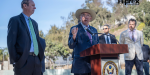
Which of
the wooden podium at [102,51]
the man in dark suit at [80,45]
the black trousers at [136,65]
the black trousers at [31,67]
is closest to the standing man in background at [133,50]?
the black trousers at [136,65]

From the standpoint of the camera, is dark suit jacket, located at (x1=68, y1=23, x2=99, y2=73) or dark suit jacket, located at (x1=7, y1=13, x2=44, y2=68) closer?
dark suit jacket, located at (x1=7, y1=13, x2=44, y2=68)

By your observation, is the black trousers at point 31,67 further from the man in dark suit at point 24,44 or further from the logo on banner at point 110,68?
the logo on banner at point 110,68

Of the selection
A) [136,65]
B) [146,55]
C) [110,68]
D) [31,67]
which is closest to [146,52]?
[146,55]

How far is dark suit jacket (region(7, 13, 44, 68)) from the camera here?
2.08 m

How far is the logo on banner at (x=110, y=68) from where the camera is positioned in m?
2.05

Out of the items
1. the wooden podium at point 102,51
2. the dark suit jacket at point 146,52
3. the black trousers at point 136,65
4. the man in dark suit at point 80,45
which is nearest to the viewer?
the wooden podium at point 102,51

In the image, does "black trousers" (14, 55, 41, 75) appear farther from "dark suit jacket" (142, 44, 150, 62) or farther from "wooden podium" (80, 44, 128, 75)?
"dark suit jacket" (142, 44, 150, 62)

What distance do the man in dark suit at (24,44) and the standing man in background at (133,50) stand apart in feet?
8.33

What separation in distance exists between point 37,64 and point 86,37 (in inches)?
39.4

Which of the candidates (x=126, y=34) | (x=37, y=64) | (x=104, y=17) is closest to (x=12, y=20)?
(x=37, y=64)

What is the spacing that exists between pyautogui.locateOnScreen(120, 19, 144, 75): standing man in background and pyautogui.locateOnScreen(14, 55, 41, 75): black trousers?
2.53 meters

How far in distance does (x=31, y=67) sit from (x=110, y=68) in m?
1.08

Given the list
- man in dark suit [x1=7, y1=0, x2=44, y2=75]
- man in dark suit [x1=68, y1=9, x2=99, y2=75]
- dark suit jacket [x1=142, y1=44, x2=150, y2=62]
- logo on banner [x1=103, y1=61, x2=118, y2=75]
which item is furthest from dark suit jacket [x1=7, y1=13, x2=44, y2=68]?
dark suit jacket [x1=142, y1=44, x2=150, y2=62]

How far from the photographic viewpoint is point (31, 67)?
220 cm
